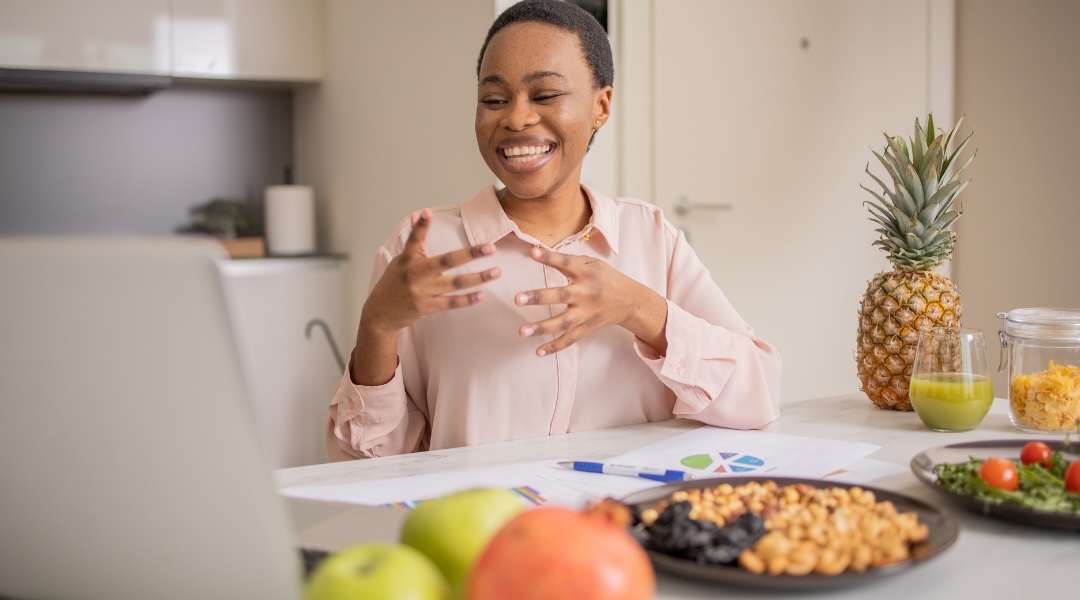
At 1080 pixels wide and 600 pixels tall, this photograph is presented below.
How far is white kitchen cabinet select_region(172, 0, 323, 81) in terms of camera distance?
3.39 m

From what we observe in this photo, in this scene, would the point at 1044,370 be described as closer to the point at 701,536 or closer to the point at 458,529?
the point at 701,536

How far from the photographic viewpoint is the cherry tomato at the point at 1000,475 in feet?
3.44

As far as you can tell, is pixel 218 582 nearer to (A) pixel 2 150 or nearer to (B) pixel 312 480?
(B) pixel 312 480

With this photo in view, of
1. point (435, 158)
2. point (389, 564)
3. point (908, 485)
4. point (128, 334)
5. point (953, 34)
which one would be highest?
point (953, 34)

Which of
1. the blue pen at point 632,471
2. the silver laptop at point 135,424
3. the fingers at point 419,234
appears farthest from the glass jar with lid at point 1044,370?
the silver laptop at point 135,424

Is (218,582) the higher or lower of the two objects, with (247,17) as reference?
lower

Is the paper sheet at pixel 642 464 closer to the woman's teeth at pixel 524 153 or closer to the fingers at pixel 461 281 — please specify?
the fingers at pixel 461 281

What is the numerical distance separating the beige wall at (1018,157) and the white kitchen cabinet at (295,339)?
2.33 meters

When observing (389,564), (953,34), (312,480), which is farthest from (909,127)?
(389,564)

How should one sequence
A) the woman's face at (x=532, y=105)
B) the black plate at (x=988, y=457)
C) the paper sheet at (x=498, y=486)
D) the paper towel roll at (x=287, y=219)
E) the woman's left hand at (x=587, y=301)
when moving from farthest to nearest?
the paper towel roll at (x=287, y=219) → the woman's face at (x=532, y=105) → the woman's left hand at (x=587, y=301) → the paper sheet at (x=498, y=486) → the black plate at (x=988, y=457)

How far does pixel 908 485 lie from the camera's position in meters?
1.21

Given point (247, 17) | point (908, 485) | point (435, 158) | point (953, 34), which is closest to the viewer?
point (908, 485)

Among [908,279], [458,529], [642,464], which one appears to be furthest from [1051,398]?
[458,529]

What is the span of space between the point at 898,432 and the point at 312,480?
0.88 metres
